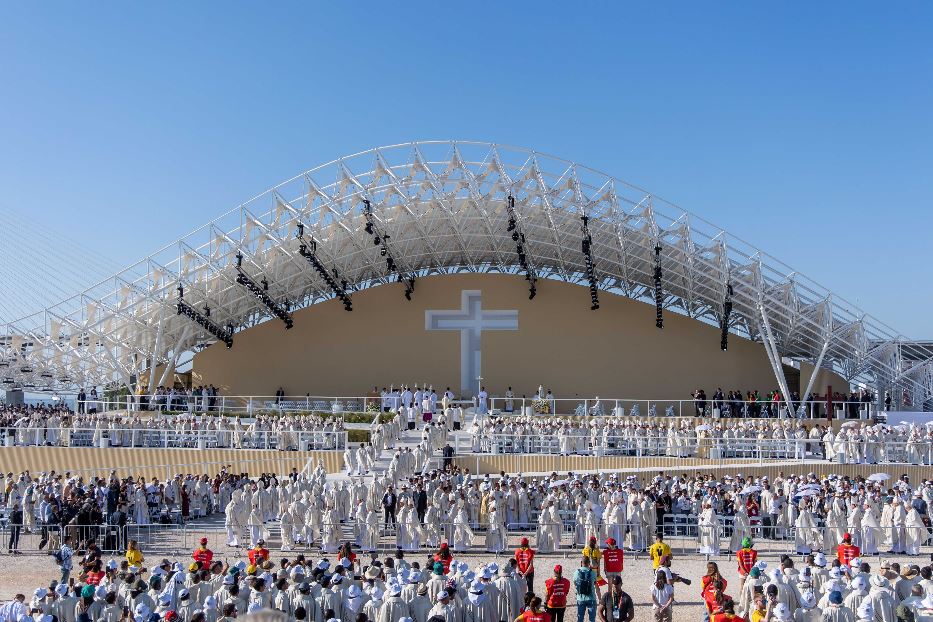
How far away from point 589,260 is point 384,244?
9.04 m

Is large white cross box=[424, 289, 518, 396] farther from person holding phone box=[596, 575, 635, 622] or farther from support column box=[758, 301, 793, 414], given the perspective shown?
person holding phone box=[596, 575, 635, 622]

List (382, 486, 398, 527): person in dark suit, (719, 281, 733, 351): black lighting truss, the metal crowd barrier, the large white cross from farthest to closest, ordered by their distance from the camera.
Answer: the large white cross
(719, 281, 733, 351): black lighting truss
the metal crowd barrier
(382, 486, 398, 527): person in dark suit

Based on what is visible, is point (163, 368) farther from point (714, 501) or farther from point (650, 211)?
point (714, 501)

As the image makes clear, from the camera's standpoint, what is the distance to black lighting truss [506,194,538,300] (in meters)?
36.6

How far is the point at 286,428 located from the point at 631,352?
67.0 ft

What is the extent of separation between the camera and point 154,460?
2981 centimetres

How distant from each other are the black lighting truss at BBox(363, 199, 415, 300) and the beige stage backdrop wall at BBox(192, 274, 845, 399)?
63 centimetres

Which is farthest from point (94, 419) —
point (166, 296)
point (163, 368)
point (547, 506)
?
point (547, 506)

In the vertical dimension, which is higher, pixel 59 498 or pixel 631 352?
pixel 631 352

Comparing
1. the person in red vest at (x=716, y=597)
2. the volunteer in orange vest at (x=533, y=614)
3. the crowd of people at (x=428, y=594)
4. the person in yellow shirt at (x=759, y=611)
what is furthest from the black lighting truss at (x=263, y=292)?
the person in yellow shirt at (x=759, y=611)

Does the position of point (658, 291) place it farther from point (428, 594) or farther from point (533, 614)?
point (533, 614)

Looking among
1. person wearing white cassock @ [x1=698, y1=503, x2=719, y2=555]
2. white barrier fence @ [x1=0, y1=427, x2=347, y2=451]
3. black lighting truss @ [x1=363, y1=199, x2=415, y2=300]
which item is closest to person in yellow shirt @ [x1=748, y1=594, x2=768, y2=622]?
person wearing white cassock @ [x1=698, y1=503, x2=719, y2=555]

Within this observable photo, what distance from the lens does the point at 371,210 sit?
35812 millimetres

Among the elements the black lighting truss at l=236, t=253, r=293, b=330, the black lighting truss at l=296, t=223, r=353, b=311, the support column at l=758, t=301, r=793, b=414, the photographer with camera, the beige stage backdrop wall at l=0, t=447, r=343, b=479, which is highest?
the black lighting truss at l=296, t=223, r=353, b=311
